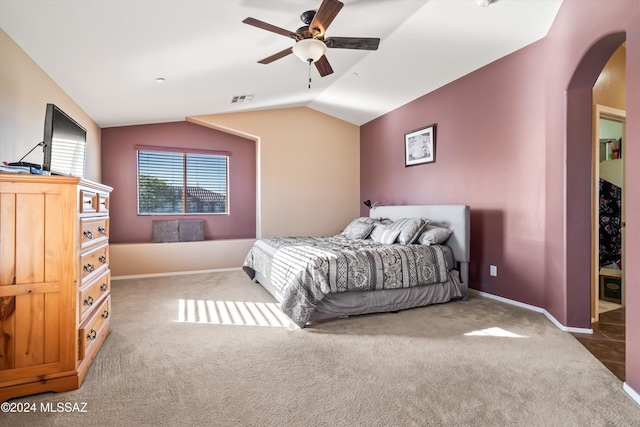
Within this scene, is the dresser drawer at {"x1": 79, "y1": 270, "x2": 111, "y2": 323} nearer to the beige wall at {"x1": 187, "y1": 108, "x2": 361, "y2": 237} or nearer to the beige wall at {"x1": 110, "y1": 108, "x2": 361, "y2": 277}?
the beige wall at {"x1": 110, "y1": 108, "x2": 361, "y2": 277}

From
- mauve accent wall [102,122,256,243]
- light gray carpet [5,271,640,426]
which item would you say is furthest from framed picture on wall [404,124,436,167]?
mauve accent wall [102,122,256,243]

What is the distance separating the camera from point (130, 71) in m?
3.22

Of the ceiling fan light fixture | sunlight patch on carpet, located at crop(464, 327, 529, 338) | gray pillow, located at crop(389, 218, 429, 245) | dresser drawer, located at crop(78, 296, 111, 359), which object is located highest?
the ceiling fan light fixture

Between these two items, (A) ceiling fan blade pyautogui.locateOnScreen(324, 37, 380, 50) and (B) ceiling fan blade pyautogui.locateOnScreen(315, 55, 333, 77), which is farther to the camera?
(B) ceiling fan blade pyautogui.locateOnScreen(315, 55, 333, 77)

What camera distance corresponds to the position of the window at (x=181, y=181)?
5484mm

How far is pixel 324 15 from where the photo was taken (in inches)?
94.7

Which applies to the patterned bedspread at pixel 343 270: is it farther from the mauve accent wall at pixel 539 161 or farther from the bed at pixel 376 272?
the mauve accent wall at pixel 539 161

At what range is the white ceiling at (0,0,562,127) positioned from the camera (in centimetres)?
235

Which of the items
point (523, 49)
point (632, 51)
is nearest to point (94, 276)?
point (632, 51)

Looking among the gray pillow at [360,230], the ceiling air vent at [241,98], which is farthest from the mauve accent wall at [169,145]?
the gray pillow at [360,230]

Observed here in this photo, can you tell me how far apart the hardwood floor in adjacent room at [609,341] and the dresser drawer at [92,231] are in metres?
3.46

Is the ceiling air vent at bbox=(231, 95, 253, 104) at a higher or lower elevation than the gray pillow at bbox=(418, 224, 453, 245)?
higher

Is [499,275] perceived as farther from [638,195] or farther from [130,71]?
[130,71]

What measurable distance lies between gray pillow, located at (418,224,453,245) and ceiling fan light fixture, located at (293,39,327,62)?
2259mm
